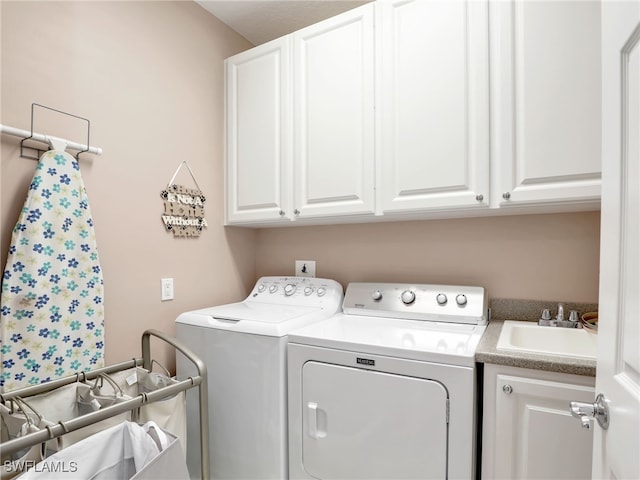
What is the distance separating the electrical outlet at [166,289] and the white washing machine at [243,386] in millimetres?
159

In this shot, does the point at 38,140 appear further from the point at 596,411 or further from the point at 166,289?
the point at 596,411

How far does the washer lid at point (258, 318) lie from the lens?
62.7 inches

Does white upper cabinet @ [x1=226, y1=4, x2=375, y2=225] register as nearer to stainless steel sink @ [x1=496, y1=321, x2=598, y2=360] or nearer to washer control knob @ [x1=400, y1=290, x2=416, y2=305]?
washer control knob @ [x1=400, y1=290, x2=416, y2=305]

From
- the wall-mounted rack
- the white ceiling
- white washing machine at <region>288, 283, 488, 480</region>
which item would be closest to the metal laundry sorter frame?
white washing machine at <region>288, 283, 488, 480</region>

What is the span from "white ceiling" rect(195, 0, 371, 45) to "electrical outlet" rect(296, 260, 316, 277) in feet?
4.82

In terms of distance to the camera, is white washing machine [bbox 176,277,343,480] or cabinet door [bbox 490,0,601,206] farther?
white washing machine [bbox 176,277,343,480]

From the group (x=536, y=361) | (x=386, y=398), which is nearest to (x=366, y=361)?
(x=386, y=398)

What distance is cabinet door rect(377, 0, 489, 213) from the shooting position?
60.4 inches

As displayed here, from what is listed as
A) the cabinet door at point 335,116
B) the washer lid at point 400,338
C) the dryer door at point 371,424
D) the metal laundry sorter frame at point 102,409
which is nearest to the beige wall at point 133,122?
the metal laundry sorter frame at point 102,409

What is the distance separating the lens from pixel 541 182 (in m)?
1.43

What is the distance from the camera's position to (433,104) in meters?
1.63

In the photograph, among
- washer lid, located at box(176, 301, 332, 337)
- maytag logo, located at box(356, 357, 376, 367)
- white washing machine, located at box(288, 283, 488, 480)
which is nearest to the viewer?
white washing machine, located at box(288, 283, 488, 480)

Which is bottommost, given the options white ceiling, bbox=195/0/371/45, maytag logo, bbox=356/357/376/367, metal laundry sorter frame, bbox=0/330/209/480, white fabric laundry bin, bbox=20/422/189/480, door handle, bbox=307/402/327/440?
door handle, bbox=307/402/327/440

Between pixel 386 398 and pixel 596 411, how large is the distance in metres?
0.69
